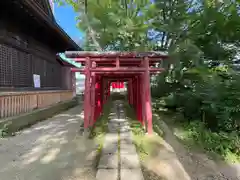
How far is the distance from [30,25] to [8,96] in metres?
2.78

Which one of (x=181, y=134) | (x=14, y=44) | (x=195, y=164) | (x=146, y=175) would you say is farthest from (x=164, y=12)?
(x=146, y=175)

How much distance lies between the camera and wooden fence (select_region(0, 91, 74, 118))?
16.1 feet

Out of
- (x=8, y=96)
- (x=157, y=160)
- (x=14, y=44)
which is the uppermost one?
(x=14, y=44)

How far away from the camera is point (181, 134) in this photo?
5664 millimetres

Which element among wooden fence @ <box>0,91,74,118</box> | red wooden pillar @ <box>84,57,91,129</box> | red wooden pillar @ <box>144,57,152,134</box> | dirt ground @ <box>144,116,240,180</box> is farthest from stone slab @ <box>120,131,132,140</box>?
wooden fence @ <box>0,91,74,118</box>

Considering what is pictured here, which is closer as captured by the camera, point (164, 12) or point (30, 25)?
point (30, 25)

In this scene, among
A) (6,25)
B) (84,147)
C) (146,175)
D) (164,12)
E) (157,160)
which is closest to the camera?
(146,175)

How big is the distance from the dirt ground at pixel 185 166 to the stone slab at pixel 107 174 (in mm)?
638

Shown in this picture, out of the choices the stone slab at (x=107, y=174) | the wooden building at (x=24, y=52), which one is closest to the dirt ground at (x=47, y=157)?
the stone slab at (x=107, y=174)

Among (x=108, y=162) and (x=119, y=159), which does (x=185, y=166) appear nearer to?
(x=119, y=159)

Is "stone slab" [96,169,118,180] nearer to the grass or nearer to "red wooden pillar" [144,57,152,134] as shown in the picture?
"red wooden pillar" [144,57,152,134]

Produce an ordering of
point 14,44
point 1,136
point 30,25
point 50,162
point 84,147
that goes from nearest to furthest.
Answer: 1. point 50,162
2. point 84,147
3. point 1,136
4. point 14,44
5. point 30,25

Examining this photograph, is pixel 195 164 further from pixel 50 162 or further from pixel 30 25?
pixel 30 25

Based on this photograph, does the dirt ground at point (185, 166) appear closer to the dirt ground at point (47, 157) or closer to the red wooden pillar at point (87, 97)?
the dirt ground at point (47, 157)
